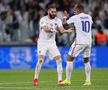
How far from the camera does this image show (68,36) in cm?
3203

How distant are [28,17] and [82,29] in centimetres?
1368

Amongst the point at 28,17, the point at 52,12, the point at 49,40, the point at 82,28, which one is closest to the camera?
the point at 52,12

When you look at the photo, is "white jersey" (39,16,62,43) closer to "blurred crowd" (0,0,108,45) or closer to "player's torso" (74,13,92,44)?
"player's torso" (74,13,92,44)

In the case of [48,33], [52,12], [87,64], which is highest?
[52,12]

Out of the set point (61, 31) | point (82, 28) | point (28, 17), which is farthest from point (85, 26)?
point (28, 17)

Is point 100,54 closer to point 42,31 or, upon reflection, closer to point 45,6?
point 45,6

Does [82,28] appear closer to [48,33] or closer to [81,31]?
[81,31]

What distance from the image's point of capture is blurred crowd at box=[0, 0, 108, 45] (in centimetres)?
3098

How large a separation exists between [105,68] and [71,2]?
4965 mm

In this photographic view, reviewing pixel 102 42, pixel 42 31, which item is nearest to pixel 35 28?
pixel 102 42

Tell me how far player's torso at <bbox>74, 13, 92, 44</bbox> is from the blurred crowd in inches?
497

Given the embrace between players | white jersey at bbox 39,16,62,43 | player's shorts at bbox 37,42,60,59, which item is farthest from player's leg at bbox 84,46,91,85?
white jersey at bbox 39,16,62,43

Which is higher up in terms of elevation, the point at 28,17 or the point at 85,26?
the point at 85,26

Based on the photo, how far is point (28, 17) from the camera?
104 ft
